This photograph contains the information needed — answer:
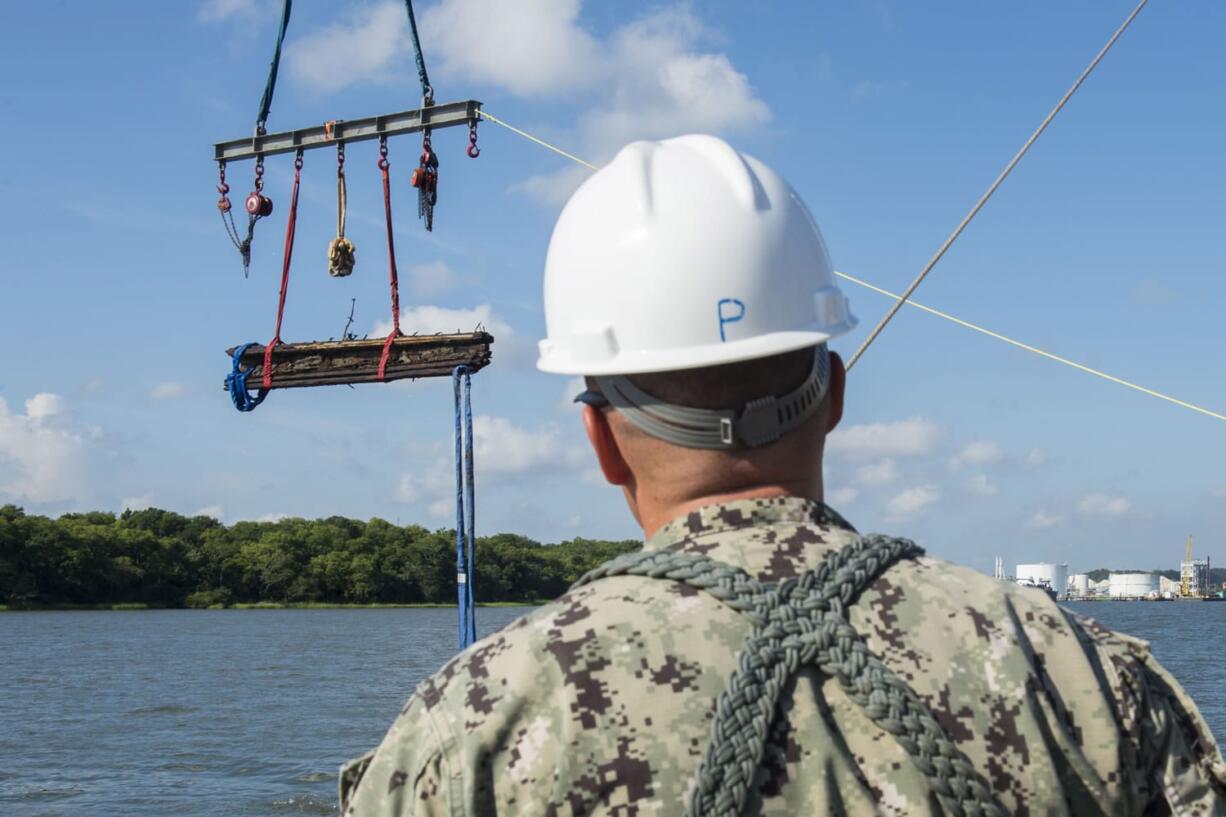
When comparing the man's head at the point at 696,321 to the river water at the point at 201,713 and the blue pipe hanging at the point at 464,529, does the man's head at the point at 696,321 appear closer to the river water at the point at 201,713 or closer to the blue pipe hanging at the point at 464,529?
the blue pipe hanging at the point at 464,529

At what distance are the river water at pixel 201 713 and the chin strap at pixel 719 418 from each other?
21928 millimetres

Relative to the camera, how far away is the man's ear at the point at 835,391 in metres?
2.47

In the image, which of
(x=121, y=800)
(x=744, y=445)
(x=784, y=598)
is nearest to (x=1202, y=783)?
(x=784, y=598)

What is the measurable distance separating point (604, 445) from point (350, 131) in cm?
1233

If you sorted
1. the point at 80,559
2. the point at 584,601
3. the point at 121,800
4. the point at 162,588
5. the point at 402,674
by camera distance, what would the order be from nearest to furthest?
the point at 584,601
the point at 121,800
the point at 402,674
the point at 80,559
the point at 162,588

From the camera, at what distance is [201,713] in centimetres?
3909

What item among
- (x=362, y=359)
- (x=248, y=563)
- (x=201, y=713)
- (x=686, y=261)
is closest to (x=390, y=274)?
(x=362, y=359)

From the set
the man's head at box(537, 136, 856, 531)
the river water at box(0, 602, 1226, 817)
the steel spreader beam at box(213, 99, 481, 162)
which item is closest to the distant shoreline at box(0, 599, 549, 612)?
the river water at box(0, 602, 1226, 817)

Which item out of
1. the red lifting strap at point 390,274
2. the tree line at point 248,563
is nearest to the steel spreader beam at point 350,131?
the red lifting strap at point 390,274

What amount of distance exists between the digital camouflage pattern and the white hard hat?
337mm

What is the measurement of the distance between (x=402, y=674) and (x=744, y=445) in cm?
5174

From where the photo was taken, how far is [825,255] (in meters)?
2.70

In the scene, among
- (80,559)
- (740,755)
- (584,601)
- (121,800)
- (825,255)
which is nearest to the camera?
(740,755)

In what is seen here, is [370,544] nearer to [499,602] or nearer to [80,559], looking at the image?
[499,602]
